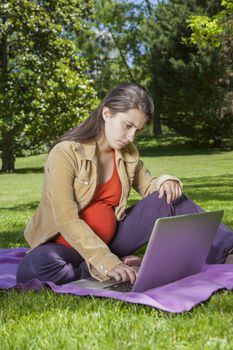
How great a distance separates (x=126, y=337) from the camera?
92.8 inches

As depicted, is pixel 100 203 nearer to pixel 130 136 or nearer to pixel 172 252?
pixel 130 136

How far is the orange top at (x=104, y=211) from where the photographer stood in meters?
3.64

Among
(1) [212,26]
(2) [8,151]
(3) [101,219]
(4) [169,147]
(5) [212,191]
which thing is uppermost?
(1) [212,26]

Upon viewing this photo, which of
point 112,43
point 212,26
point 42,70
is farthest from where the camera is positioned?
point 112,43

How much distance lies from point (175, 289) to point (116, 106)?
3.59ft

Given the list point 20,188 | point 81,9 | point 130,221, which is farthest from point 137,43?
point 130,221

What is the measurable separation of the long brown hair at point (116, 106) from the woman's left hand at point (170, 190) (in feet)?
1.40

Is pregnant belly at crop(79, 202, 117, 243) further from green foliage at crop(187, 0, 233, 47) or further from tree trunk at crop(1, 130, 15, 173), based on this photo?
tree trunk at crop(1, 130, 15, 173)

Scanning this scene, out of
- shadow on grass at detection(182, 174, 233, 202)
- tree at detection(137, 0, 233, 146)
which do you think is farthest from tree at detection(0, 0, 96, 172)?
shadow on grass at detection(182, 174, 233, 202)

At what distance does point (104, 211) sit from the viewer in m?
3.70

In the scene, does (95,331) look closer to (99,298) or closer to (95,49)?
(99,298)

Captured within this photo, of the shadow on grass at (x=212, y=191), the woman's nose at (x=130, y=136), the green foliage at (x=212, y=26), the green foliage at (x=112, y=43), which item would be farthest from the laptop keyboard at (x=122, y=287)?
the green foliage at (x=112, y=43)

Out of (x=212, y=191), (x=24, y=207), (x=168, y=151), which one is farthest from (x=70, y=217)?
(x=168, y=151)

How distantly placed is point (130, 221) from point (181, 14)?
2330 cm
